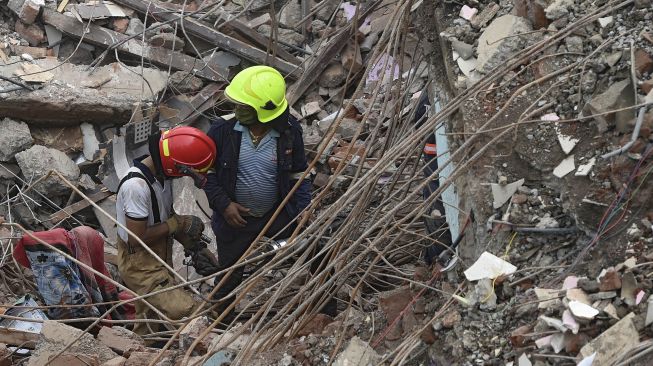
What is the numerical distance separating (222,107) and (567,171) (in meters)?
6.18

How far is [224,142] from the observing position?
6.91 metres

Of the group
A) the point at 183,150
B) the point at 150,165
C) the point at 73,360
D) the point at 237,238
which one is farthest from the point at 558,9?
the point at 73,360

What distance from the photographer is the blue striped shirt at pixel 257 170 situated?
693 cm

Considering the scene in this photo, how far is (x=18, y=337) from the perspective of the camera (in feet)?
23.3

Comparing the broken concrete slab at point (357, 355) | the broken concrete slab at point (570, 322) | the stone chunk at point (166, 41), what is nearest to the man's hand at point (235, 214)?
the broken concrete slab at point (357, 355)

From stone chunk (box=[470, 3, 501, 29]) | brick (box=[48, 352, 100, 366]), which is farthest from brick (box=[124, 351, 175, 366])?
stone chunk (box=[470, 3, 501, 29])

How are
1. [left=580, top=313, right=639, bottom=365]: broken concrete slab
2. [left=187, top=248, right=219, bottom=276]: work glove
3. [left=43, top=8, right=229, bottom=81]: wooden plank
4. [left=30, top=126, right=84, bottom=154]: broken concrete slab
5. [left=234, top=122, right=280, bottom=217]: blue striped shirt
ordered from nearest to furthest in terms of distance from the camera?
[left=580, top=313, right=639, bottom=365]: broken concrete slab < [left=234, top=122, right=280, bottom=217]: blue striped shirt < [left=187, top=248, right=219, bottom=276]: work glove < [left=30, top=126, right=84, bottom=154]: broken concrete slab < [left=43, top=8, right=229, bottom=81]: wooden plank

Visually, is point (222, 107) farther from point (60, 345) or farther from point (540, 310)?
point (540, 310)

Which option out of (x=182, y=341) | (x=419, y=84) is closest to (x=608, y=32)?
(x=182, y=341)

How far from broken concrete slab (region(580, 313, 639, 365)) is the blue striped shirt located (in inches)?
135

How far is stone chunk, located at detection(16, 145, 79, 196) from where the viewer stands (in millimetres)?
9570

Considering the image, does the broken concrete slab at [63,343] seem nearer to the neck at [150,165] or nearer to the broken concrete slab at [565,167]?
the neck at [150,165]

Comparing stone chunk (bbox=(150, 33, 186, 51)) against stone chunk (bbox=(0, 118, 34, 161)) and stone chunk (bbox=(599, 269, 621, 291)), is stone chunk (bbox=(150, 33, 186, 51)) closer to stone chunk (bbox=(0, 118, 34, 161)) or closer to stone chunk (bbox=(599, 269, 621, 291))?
stone chunk (bbox=(0, 118, 34, 161))

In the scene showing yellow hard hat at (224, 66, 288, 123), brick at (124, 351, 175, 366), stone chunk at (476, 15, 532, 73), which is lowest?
brick at (124, 351, 175, 366)
